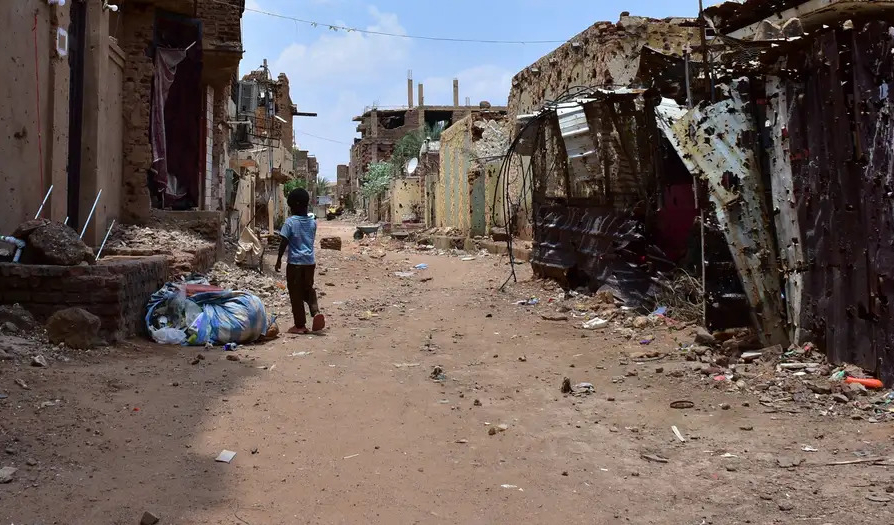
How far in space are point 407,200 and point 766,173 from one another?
32915 mm

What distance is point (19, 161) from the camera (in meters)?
6.35

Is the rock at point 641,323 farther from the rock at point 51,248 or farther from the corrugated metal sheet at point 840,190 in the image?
the rock at point 51,248

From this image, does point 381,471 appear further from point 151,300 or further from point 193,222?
point 193,222

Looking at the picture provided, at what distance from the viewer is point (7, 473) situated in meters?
3.02

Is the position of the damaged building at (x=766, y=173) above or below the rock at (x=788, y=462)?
above

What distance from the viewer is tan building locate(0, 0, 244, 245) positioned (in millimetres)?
6461

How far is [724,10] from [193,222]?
810 cm

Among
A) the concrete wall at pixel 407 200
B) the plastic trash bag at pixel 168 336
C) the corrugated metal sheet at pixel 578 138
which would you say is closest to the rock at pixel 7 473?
the plastic trash bag at pixel 168 336

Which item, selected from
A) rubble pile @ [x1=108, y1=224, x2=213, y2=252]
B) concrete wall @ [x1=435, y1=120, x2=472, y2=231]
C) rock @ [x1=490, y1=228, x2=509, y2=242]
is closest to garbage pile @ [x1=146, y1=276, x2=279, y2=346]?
rubble pile @ [x1=108, y1=224, x2=213, y2=252]

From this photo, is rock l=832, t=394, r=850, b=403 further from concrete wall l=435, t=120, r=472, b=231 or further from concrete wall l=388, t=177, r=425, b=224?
Result: concrete wall l=388, t=177, r=425, b=224

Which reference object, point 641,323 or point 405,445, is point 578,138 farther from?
point 405,445

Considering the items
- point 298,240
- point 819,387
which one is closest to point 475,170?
point 298,240

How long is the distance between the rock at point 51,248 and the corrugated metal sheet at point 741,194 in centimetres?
518

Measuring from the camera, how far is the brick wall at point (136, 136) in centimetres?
1012
